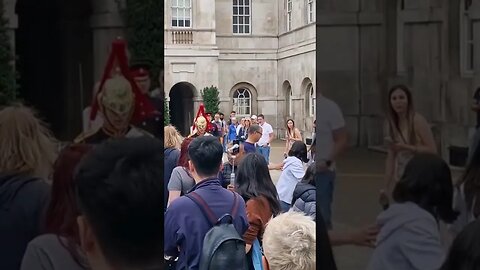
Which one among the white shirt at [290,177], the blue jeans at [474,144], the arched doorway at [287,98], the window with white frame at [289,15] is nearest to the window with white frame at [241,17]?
the window with white frame at [289,15]

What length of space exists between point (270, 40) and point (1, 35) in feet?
102

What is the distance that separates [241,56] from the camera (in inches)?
1294

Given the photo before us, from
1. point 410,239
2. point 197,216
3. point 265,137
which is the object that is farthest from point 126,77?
point 265,137

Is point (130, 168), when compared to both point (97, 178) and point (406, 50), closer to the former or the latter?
point (97, 178)

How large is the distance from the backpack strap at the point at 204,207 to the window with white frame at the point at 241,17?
29.6 m

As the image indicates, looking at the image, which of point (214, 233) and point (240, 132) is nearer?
point (214, 233)

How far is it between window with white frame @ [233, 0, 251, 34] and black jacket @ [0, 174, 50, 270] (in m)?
31.3

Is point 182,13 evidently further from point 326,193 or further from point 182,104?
point 326,193

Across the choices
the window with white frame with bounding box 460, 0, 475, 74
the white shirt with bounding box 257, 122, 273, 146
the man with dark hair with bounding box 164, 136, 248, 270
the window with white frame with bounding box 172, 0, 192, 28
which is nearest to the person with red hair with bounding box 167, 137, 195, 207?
the man with dark hair with bounding box 164, 136, 248, 270

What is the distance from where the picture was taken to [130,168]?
252cm

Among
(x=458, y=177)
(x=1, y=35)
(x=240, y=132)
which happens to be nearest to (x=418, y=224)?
(x=458, y=177)

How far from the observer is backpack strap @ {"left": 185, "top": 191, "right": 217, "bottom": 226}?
156 inches

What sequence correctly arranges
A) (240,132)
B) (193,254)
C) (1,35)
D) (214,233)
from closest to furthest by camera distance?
(1,35), (214,233), (193,254), (240,132)

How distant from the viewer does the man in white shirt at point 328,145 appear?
2523 millimetres
